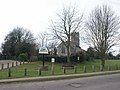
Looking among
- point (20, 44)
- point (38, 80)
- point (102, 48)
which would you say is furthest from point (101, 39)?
point (20, 44)

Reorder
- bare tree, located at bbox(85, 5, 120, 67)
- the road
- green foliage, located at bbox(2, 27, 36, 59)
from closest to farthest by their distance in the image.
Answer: the road < bare tree, located at bbox(85, 5, 120, 67) < green foliage, located at bbox(2, 27, 36, 59)

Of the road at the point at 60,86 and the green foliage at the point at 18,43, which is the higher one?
the green foliage at the point at 18,43

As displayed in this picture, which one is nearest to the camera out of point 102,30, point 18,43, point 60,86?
point 60,86

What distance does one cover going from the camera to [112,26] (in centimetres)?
4806

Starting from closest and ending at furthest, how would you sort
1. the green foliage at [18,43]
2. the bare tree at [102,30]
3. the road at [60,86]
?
1. the road at [60,86]
2. the bare tree at [102,30]
3. the green foliage at [18,43]

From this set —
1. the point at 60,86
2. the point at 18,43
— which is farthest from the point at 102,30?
the point at 18,43

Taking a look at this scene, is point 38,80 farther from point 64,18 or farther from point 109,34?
point 64,18

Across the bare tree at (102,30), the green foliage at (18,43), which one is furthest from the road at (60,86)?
the green foliage at (18,43)

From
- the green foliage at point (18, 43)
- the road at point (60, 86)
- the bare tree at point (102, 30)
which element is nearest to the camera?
the road at point (60, 86)

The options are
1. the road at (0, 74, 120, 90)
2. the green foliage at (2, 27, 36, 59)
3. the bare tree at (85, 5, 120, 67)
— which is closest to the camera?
the road at (0, 74, 120, 90)

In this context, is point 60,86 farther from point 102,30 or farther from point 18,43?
point 18,43

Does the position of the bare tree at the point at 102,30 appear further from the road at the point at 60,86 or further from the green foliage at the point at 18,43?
the green foliage at the point at 18,43

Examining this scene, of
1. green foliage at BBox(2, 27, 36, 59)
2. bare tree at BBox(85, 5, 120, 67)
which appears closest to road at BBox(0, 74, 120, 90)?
bare tree at BBox(85, 5, 120, 67)

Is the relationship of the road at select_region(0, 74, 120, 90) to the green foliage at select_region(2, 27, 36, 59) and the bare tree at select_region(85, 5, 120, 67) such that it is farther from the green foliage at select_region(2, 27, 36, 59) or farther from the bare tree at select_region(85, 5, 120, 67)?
the green foliage at select_region(2, 27, 36, 59)
